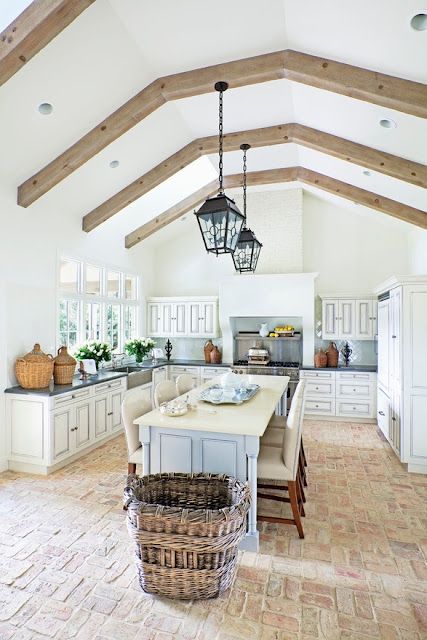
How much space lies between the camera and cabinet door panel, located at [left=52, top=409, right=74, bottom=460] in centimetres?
392

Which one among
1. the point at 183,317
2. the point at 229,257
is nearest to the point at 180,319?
the point at 183,317

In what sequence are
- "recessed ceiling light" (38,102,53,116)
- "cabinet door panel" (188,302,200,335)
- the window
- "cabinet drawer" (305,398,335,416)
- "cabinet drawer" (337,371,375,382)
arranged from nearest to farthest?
"recessed ceiling light" (38,102,53,116), the window, "cabinet drawer" (337,371,375,382), "cabinet drawer" (305,398,335,416), "cabinet door panel" (188,302,200,335)

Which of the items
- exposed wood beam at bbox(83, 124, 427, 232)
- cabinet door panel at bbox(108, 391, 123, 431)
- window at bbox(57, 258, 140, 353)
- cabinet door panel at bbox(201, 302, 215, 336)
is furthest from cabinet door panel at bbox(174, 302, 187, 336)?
exposed wood beam at bbox(83, 124, 427, 232)

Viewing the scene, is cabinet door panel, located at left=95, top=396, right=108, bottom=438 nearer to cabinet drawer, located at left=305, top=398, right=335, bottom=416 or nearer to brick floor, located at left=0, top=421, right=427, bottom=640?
brick floor, located at left=0, top=421, right=427, bottom=640

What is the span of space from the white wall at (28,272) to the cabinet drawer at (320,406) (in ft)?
13.4

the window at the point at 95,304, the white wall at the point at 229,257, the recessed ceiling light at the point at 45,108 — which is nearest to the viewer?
the recessed ceiling light at the point at 45,108

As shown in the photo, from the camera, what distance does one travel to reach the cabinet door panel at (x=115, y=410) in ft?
16.3

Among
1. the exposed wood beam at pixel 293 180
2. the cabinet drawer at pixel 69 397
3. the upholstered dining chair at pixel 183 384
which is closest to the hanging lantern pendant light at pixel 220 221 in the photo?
the upholstered dining chair at pixel 183 384

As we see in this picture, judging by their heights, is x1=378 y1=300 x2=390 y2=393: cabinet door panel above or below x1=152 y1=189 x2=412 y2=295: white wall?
below

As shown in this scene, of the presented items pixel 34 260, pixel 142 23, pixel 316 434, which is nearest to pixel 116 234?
pixel 34 260

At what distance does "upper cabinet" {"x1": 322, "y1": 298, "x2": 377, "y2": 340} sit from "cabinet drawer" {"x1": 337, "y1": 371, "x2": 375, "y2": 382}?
25.1 inches

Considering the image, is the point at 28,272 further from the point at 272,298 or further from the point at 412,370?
the point at 412,370

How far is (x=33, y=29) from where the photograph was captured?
2.52 m

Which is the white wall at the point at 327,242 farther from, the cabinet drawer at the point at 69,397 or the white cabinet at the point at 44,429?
the white cabinet at the point at 44,429
